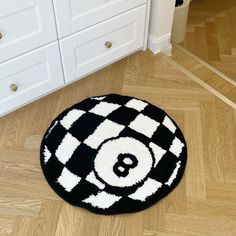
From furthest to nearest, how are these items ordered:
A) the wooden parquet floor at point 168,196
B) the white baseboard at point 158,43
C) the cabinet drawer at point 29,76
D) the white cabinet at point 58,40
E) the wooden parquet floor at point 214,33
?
the wooden parquet floor at point 214,33 < the white baseboard at point 158,43 < the cabinet drawer at point 29,76 < the white cabinet at point 58,40 < the wooden parquet floor at point 168,196

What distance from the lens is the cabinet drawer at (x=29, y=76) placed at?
5.25ft

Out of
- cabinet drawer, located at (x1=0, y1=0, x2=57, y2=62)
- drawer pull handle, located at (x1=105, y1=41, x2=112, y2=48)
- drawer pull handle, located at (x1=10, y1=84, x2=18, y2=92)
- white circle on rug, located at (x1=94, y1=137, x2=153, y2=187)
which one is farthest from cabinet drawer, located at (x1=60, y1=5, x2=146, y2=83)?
white circle on rug, located at (x1=94, y1=137, x2=153, y2=187)

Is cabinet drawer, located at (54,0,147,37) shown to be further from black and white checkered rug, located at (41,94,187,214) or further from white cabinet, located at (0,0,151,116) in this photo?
black and white checkered rug, located at (41,94,187,214)

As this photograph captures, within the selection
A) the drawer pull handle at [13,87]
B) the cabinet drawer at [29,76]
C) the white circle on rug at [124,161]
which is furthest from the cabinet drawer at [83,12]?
the white circle on rug at [124,161]

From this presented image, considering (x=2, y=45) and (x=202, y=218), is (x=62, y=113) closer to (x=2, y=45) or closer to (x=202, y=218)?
(x=2, y=45)

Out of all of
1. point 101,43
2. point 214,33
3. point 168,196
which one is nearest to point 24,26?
point 101,43

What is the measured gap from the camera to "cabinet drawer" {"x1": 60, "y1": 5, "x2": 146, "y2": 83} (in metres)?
1.75

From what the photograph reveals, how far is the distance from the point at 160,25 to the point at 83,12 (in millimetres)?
578

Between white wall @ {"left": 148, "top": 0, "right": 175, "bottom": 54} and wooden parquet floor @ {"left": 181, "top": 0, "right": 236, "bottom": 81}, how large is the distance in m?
0.31

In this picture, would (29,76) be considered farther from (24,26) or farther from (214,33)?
(214,33)

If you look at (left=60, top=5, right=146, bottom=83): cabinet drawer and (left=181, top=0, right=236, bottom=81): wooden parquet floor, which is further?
(left=181, top=0, right=236, bottom=81): wooden parquet floor

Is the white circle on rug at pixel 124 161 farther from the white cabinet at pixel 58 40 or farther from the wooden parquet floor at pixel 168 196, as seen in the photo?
the white cabinet at pixel 58 40

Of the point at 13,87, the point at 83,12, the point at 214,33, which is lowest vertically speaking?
the point at 214,33

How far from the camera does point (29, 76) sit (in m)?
1.69
